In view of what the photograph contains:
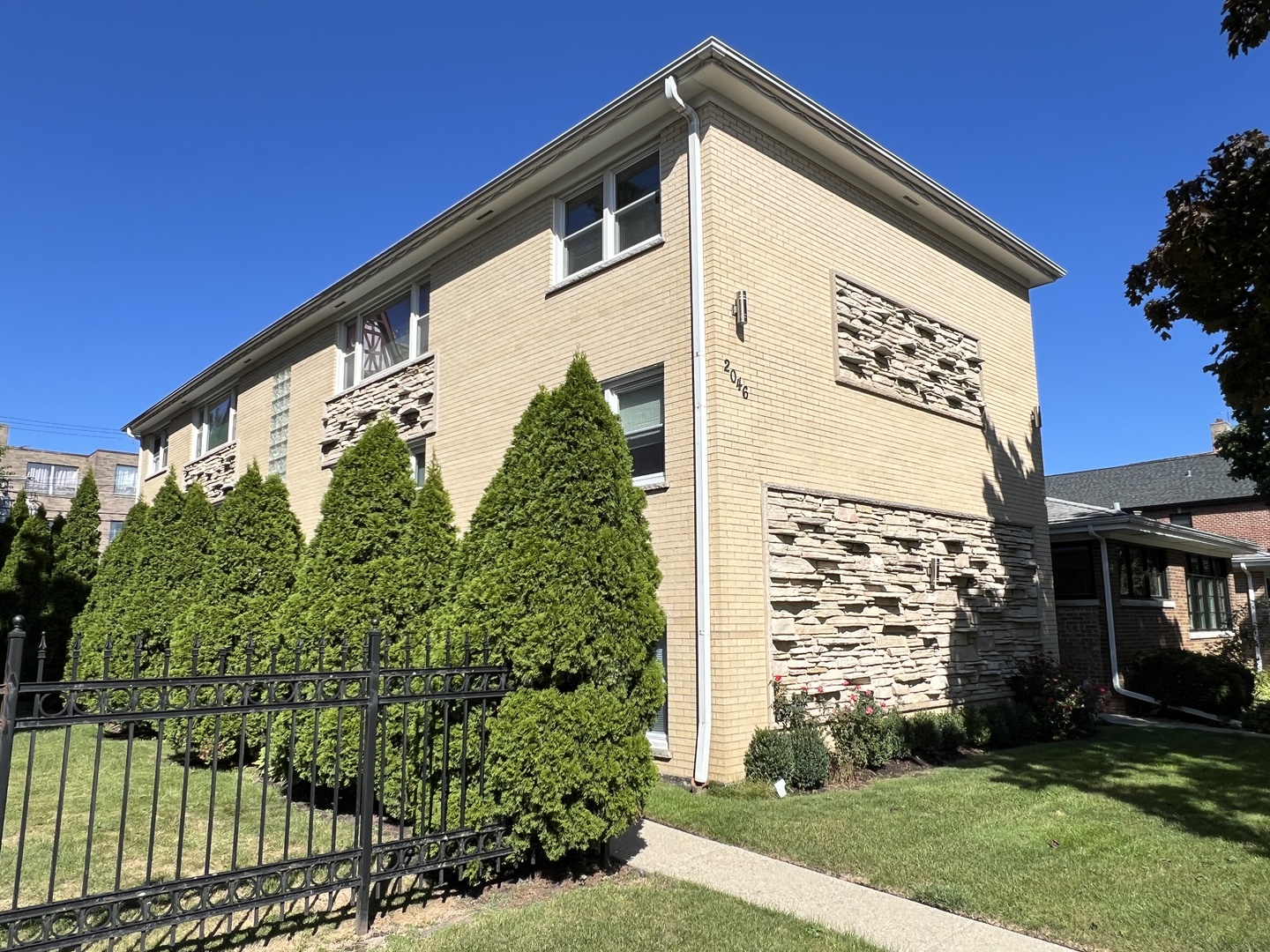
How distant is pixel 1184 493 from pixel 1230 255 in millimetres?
31461

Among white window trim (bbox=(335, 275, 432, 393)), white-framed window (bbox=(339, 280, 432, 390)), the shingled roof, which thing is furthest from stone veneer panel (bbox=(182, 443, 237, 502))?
the shingled roof

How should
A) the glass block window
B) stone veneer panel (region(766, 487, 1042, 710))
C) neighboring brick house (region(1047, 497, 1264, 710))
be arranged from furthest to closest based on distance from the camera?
1. the glass block window
2. neighboring brick house (region(1047, 497, 1264, 710))
3. stone veneer panel (region(766, 487, 1042, 710))

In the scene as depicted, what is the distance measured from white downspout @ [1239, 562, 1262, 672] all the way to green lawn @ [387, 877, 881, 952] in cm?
1962

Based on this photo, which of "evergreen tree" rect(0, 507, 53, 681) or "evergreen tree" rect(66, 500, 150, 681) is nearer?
"evergreen tree" rect(66, 500, 150, 681)

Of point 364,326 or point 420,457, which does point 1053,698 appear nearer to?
point 420,457

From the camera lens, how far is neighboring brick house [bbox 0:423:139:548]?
5506cm

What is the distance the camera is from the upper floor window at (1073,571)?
15.4 m

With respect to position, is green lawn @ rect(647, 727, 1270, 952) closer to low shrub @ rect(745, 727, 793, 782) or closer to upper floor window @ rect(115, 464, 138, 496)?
low shrub @ rect(745, 727, 793, 782)

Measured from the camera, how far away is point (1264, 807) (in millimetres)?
7148

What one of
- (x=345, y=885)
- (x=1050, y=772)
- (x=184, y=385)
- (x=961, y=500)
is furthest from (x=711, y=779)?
(x=184, y=385)

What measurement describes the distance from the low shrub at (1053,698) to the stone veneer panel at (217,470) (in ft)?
53.0

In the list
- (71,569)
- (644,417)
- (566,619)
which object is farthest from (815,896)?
(71,569)

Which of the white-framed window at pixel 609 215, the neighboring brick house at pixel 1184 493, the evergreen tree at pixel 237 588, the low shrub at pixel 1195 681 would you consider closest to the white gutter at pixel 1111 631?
the low shrub at pixel 1195 681

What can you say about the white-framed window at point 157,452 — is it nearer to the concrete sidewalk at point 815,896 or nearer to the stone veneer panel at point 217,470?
the stone veneer panel at point 217,470
